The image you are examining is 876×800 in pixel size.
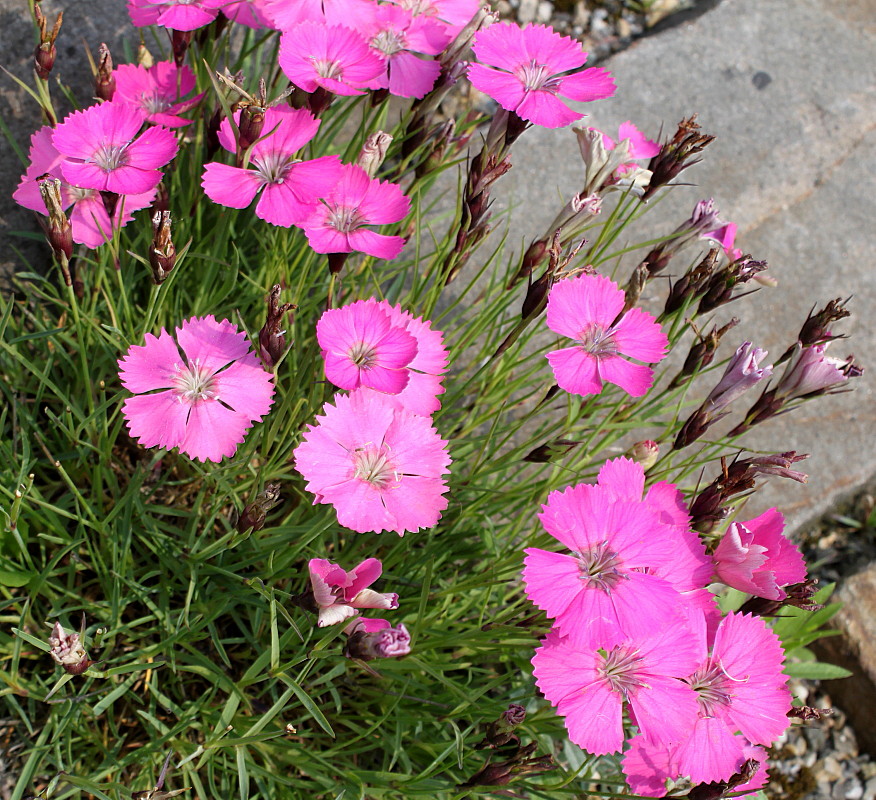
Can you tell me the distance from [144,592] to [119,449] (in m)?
0.33

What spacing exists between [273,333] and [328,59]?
471mm

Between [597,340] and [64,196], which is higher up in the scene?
[597,340]

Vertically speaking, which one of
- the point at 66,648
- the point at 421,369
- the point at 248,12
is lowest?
the point at 66,648

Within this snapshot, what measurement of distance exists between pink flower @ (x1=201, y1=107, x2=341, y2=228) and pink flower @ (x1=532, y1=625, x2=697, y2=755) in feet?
2.27

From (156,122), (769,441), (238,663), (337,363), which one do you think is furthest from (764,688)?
(156,122)

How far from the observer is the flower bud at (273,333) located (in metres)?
1.02

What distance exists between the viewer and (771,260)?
229cm

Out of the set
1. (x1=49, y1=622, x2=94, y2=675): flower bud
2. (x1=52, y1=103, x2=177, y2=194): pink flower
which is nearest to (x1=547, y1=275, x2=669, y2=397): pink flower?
(x1=52, y1=103, x2=177, y2=194): pink flower

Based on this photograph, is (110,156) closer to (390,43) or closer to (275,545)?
(390,43)

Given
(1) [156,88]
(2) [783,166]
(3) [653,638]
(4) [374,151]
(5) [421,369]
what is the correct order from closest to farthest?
(3) [653,638] < (5) [421,369] < (4) [374,151] < (1) [156,88] < (2) [783,166]

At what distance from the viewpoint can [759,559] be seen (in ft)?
3.57

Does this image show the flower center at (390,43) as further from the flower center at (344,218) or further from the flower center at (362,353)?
the flower center at (362,353)

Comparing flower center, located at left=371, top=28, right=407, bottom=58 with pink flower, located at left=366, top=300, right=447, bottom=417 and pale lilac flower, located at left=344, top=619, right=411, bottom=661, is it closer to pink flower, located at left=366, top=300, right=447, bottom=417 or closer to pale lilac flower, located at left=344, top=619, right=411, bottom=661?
pink flower, located at left=366, top=300, right=447, bottom=417

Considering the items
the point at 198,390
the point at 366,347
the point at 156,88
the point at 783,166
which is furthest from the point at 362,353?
the point at 783,166
